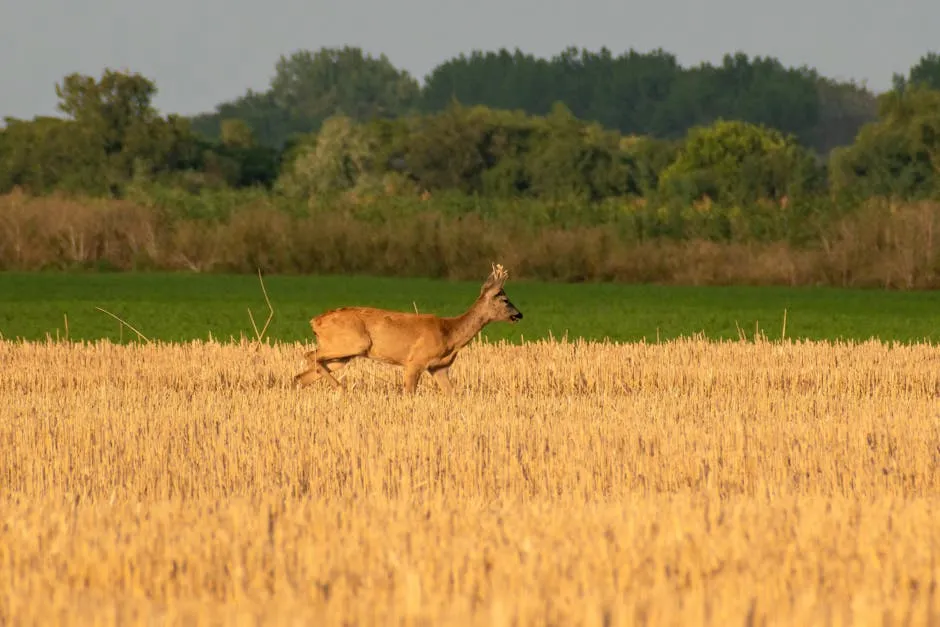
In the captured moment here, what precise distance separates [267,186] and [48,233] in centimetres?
4555

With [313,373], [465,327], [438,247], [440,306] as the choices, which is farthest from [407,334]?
[438,247]

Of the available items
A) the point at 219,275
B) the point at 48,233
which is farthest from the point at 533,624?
the point at 48,233

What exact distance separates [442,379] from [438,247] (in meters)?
30.5

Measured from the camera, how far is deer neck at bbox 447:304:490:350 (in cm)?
1496

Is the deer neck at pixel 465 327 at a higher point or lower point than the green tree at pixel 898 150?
lower

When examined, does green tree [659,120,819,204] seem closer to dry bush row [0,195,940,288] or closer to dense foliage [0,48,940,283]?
dense foliage [0,48,940,283]

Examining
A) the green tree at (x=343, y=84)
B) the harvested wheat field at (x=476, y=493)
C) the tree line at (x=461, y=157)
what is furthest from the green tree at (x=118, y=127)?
the green tree at (x=343, y=84)

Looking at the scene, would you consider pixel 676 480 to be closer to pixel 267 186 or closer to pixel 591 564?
pixel 591 564

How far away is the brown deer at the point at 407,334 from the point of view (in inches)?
581

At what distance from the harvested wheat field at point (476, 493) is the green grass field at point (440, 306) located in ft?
24.3

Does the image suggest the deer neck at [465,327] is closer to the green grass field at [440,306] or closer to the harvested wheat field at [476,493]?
the harvested wheat field at [476,493]

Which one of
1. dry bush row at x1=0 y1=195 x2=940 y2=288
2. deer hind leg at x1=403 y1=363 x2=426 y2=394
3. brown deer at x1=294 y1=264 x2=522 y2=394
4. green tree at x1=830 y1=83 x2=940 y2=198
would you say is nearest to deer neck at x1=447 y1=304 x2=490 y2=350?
brown deer at x1=294 y1=264 x2=522 y2=394

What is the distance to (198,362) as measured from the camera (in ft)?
60.3

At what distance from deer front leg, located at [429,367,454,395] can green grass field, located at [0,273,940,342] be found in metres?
7.65
